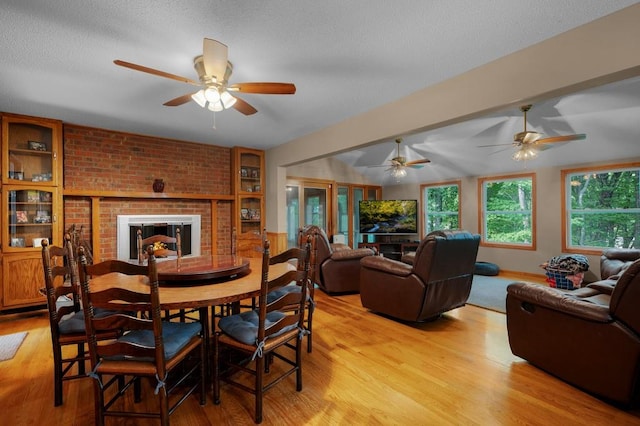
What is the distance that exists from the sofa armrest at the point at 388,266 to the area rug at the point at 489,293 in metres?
1.21

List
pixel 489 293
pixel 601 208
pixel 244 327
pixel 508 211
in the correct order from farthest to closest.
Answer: pixel 508 211, pixel 601 208, pixel 489 293, pixel 244 327

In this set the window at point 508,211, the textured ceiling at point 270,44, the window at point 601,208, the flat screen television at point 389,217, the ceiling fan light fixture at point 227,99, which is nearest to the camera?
the textured ceiling at point 270,44

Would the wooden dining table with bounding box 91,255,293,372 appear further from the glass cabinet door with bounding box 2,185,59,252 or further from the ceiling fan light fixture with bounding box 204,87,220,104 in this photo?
the glass cabinet door with bounding box 2,185,59,252

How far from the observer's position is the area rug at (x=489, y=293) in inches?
153

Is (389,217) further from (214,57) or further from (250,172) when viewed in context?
(214,57)

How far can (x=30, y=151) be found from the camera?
370 cm

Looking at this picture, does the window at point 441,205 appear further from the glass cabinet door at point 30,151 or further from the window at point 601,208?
the glass cabinet door at point 30,151

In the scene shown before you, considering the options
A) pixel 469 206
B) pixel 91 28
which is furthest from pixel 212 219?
pixel 469 206

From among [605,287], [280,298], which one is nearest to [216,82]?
[280,298]

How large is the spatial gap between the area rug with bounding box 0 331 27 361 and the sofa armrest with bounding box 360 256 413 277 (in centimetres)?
344

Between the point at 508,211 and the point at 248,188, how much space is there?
5268mm

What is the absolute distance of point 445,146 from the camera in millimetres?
5672

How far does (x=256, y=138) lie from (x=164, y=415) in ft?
Result: 13.2

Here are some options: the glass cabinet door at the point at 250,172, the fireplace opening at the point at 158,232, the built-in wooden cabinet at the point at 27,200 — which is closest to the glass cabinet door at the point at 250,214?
the glass cabinet door at the point at 250,172
